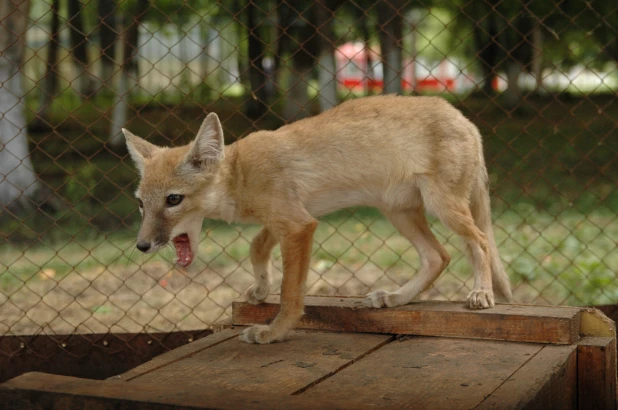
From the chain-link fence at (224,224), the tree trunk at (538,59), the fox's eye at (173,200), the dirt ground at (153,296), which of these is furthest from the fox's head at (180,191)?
the tree trunk at (538,59)

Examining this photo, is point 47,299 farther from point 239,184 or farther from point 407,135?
point 407,135

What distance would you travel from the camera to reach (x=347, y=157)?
4031 millimetres

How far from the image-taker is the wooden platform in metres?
2.62

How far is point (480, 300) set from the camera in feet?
12.5

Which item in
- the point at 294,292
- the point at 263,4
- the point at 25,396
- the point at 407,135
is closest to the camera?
the point at 25,396

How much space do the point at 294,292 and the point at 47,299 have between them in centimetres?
328

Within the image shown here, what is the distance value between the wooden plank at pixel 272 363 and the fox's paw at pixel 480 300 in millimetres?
408

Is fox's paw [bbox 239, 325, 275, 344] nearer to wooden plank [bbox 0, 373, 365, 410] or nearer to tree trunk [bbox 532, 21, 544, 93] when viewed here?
wooden plank [bbox 0, 373, 365, 410]

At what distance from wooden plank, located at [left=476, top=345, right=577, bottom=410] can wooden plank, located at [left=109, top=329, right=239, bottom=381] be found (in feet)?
4.36

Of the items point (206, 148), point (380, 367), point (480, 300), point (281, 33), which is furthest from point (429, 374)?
point (281, 33)

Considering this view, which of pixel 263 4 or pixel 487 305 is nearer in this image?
pixel 487 305

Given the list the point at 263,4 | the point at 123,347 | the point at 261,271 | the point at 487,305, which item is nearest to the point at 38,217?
the point at 123,347

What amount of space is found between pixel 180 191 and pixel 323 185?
2.41 ft

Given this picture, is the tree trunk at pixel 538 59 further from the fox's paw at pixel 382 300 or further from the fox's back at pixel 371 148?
the fox's paw at pixel 382 300
